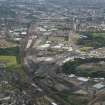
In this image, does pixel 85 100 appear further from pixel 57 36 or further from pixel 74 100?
pixel 57 36

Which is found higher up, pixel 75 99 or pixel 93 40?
pixel 93 40

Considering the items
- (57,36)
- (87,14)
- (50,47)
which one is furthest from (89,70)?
(87,14)

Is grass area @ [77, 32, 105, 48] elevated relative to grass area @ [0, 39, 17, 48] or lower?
lower

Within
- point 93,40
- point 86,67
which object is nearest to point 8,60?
point 86,67

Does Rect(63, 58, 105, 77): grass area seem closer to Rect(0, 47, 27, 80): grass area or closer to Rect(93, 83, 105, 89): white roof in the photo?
Rect(93, 83, 105, 89): white roof

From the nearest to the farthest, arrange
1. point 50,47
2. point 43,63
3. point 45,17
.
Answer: point 43,63 < point 50,47 < point 45,17

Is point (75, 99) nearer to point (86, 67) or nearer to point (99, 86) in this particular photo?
point (99, 86)

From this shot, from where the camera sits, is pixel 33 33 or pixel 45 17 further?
pixel 45 17

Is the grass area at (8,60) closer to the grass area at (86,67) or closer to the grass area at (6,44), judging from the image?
the grass area at (6,44)

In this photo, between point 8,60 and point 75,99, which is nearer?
point 75,99

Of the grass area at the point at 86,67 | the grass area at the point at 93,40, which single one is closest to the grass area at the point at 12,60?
the grass area at the point at 86,67

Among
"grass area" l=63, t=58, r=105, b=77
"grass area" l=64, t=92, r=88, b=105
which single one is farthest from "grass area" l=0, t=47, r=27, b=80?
"grass area" l=64, t=92, r=88, b=105
